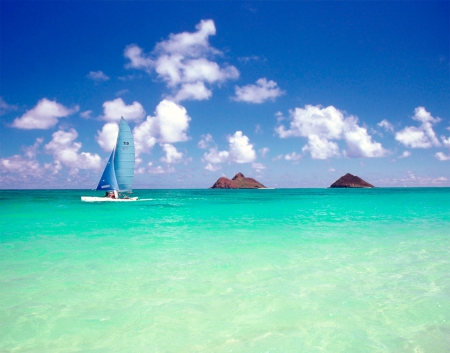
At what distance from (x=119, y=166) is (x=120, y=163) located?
53 centimetres

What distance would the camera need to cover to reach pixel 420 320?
5746 mm

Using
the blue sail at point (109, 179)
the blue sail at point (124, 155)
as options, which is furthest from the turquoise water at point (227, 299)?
the blue sail at point (109, 179)

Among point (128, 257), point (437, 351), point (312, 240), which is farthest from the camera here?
point (312, 240)

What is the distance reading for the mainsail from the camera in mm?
50375

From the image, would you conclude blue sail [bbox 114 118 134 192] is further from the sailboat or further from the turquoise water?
the turquoise water

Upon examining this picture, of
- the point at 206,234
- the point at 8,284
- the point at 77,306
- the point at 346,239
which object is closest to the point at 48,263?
the point at 8,284

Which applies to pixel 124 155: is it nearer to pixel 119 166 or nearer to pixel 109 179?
pixel 119 166

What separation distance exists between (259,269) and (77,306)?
503cm

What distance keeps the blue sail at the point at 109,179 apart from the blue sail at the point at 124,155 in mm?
624

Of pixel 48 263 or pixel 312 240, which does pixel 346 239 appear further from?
pixel 48 263

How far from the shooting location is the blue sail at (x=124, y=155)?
1973 inches

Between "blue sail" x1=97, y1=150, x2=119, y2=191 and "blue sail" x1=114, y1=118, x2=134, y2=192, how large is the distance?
2.05ft

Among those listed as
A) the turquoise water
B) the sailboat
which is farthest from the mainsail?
the turquoise water

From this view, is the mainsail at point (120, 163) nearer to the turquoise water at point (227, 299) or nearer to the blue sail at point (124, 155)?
the blue sail at point (124, 155)
